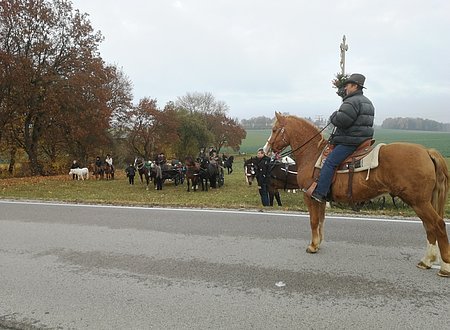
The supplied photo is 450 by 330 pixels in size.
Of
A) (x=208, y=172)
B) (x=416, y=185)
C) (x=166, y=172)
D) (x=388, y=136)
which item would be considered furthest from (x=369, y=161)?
(x=388, y=136)

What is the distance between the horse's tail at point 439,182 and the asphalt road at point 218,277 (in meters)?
0.89

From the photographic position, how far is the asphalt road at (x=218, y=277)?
3.44 m

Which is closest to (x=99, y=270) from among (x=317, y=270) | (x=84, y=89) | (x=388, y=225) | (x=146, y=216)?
(x=317, y=270)

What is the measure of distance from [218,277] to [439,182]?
317 centimetres

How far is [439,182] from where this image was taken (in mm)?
4512

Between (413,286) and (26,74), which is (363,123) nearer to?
(413,286)

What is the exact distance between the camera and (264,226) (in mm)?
7113

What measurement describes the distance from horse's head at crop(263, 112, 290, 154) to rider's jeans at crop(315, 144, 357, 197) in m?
1.01

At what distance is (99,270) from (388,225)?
18.3 feet

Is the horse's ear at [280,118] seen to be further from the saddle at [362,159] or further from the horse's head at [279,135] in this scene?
the saddle at [362,159]

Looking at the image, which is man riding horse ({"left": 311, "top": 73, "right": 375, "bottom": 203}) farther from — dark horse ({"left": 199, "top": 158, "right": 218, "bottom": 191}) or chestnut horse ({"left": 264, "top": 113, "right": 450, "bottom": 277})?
dark horse ({"left": 199, "top": 158, "right": 218, "bottom": 191})

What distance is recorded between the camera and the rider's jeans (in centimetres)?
497

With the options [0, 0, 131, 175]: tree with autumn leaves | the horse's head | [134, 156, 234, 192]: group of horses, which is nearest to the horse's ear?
the horse's head

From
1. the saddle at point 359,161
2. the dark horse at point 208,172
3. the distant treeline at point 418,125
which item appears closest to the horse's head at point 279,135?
the saddle at point 359,161
